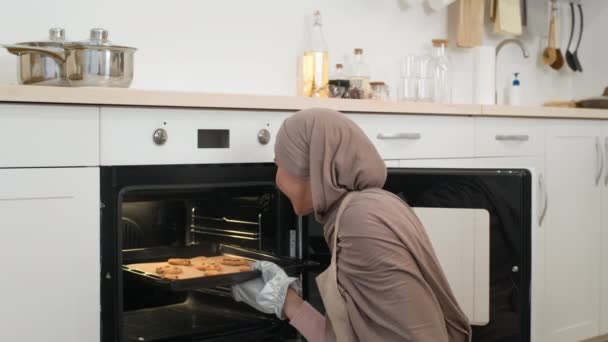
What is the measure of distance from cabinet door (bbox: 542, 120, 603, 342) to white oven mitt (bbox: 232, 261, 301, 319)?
1521 mm

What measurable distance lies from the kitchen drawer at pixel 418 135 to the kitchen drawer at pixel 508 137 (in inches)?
2.3

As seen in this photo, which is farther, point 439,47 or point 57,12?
point 439,47

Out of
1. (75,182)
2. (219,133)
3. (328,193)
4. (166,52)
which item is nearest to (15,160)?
(75,182)

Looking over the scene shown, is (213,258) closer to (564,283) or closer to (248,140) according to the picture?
(248,140)

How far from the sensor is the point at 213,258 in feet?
7.45

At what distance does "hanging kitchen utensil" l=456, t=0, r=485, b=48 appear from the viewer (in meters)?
3.49

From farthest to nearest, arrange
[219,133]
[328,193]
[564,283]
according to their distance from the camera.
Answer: [564,283] → [219,133] → [328,193]

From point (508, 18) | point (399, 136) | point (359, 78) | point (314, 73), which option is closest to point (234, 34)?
point (314, 73)

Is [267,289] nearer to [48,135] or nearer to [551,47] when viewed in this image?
[48,135]

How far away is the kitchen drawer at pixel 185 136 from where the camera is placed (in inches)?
76.5

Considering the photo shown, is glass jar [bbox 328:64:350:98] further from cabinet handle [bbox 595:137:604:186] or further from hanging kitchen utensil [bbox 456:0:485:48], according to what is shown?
cabinet handle [bbox 595:137:604:186]

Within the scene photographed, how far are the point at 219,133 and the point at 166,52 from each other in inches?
24.2

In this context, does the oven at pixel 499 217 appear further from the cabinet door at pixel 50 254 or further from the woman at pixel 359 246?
the cabinet door at pixel 50 254

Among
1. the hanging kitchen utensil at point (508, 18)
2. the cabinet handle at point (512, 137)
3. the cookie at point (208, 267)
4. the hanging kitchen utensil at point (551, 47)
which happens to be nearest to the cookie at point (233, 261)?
the cookie at point (208, 267)
